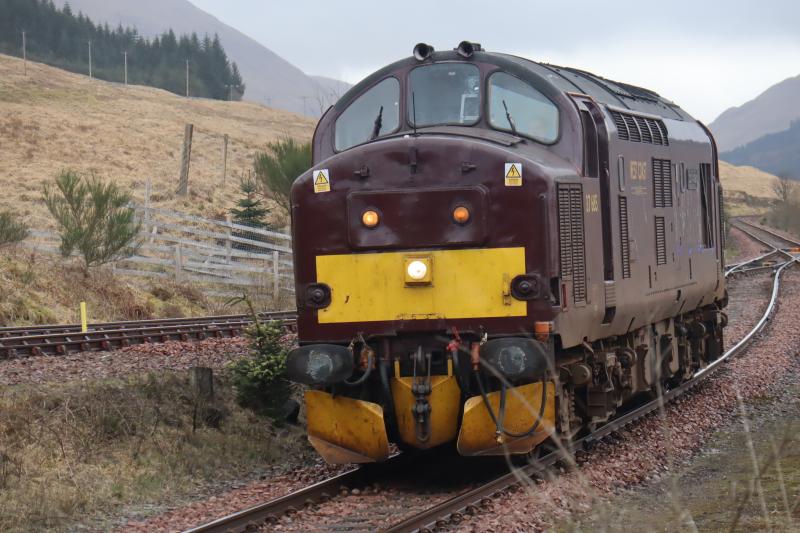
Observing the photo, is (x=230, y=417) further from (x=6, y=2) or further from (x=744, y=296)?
(x=6, y=2)

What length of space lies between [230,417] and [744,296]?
2059cm

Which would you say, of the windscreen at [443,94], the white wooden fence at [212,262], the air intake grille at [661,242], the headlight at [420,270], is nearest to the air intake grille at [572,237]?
the headlight at [420,270]

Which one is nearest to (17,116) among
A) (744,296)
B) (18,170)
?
(18,170)

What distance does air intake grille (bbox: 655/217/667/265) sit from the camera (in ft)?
39.8

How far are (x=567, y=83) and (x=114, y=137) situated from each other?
57.1 m

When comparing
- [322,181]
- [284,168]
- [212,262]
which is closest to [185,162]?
[284,168]

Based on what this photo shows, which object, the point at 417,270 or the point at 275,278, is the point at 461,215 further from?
the point at 275,278

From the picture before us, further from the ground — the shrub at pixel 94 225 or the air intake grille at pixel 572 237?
the shrub at pixel 94 225

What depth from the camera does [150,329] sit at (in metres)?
17.9

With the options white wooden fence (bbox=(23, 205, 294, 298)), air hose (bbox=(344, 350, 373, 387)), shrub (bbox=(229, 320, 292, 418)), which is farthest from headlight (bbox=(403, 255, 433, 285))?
white wooden fence (bbox=(23, 205, 294, 298))

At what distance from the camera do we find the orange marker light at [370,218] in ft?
30.0

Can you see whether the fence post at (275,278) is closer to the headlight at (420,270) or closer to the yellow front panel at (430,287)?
the yellow front panel at (430,287)

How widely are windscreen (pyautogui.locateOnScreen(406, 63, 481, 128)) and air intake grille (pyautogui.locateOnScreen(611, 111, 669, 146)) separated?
5.58 ft

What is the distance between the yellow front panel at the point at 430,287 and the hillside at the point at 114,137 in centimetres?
2970
